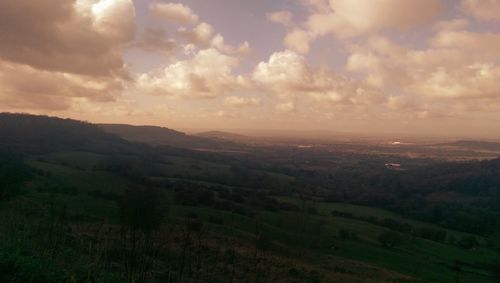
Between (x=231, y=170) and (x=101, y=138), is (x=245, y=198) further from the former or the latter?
(x=101, y=138)

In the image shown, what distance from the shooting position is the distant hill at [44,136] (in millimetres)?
147125

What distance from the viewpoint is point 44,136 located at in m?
165

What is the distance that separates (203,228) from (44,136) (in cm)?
13434

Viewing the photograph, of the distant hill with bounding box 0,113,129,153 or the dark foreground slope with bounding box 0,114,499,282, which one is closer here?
the dark foreground slope with bounding box 0,114,499,282

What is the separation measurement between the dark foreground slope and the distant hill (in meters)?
1.11

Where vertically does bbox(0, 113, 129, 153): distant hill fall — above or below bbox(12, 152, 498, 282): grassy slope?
above

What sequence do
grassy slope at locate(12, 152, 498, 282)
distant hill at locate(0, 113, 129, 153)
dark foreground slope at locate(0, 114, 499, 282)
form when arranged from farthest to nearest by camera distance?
distant hill at locate(0, 113, 129, 153), grassy slope at locate(12, 152, 498, 282), dark foreground slope at locate(0, 114, 499, 282)

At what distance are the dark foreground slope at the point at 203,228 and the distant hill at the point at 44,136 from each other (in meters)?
1.11

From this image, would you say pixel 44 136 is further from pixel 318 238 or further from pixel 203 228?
pixel 318 238

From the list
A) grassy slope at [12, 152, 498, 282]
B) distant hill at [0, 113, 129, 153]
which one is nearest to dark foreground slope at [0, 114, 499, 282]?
grassy slope at [12, 152, 498, 282]

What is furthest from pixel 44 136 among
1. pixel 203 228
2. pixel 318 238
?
pixel 318 238

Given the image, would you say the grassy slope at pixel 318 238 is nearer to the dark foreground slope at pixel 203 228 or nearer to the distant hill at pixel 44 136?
the dark foreground slope at pixel 203 228

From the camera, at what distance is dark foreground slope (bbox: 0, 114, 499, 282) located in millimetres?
27797

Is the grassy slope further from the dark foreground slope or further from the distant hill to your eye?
the distant hill
